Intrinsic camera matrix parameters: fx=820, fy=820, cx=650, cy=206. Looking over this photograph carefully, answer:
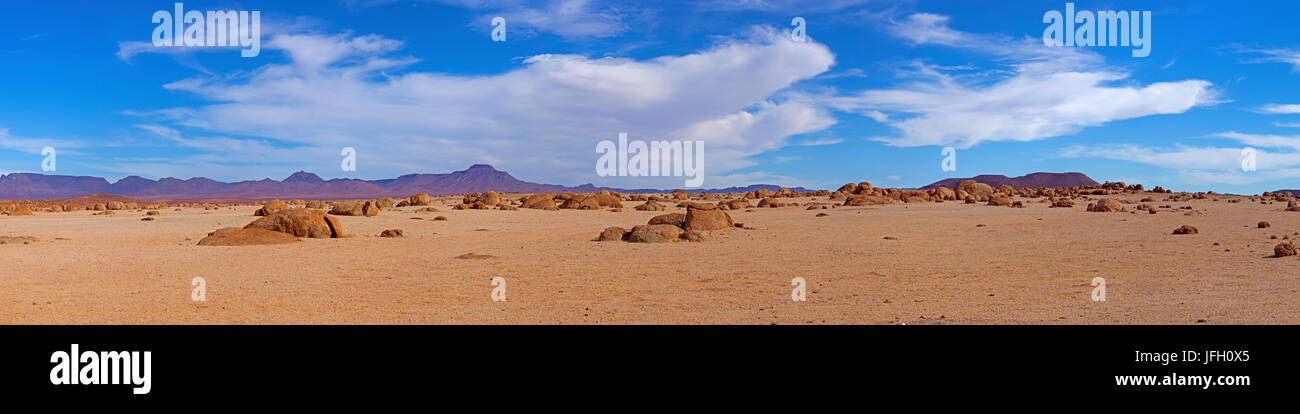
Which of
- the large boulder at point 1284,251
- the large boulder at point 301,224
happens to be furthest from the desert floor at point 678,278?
the large boulder at point 301,224

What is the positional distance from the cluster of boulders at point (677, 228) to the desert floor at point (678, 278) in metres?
0.58

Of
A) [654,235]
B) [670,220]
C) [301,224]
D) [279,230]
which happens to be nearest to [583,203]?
[670,220]

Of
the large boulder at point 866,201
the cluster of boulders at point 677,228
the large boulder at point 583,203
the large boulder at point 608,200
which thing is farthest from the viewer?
the large boulder at point 866,201

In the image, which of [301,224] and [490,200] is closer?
[301,224]

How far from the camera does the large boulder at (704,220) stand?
24.9 meters

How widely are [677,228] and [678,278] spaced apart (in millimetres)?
8673

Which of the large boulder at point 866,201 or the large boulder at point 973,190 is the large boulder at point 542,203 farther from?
the large boulder at point 973,190

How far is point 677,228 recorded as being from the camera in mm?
22156

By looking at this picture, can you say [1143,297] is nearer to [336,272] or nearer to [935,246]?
[935,246]

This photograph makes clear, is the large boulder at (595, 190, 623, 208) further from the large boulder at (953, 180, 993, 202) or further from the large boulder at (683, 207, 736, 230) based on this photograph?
the large boulder at (953, 180, 993, 202)

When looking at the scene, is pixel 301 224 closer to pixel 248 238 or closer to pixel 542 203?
pixel 248 238

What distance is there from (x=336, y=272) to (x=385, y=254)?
398cm

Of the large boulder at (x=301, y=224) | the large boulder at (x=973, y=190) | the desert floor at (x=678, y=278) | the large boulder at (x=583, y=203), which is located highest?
the large boulder at (x=973, y=190)

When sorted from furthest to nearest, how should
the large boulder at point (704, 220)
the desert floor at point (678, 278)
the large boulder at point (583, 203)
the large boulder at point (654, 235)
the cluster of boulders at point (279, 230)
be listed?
the large boulder at point (583, 203), the large boulder at point (704, 220), the large boulder at point (654, 235), the cluster of boulders at point (279, 230), the desert floor at point (678, 278)
